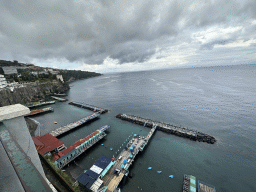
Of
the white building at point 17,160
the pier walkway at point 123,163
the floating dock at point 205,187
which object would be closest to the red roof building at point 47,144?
the pier walkway at point 123,163

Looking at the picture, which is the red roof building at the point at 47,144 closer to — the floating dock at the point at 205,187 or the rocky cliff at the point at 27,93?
the floating dock at the point at 205,187

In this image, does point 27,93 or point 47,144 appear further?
point 27,93

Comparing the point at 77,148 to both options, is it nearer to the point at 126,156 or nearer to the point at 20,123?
the point at 126,156

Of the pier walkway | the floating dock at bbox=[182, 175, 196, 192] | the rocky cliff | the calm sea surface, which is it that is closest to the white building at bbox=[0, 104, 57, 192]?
the pier walkway

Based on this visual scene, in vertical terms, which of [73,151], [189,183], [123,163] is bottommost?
[189,183]

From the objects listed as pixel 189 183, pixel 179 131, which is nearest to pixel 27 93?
pixel 179 131

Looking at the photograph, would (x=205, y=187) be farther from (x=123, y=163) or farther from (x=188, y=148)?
(x=123, y=163)
